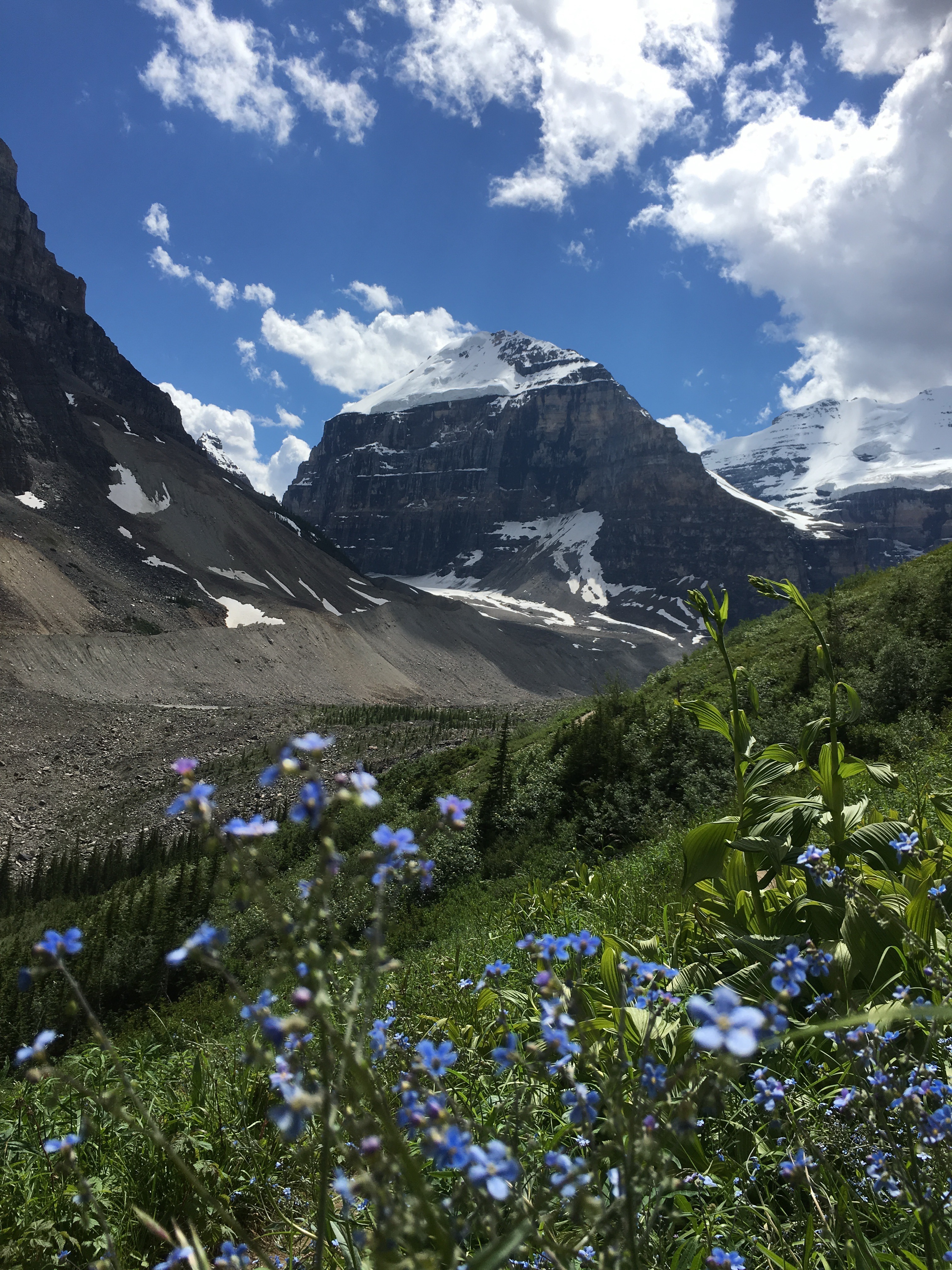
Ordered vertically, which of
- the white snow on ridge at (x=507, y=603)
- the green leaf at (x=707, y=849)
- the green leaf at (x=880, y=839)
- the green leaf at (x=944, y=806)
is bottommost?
the green leaf at (x=707, y=849)

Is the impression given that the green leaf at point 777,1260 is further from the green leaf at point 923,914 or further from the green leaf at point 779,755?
the green leaf at point 779,755

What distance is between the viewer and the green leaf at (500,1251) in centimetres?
89

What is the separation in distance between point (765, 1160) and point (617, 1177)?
52.0 inches

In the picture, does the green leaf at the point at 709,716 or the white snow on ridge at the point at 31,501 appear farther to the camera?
the white snow on ridge at the point at 31,501

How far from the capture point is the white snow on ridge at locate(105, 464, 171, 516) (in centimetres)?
7950

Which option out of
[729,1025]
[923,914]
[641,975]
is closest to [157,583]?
[923,914]

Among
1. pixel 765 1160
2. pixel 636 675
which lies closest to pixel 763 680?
pixel 765 1160

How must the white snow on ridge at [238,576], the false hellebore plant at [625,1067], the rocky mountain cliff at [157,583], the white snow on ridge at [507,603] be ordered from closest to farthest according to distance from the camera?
the false hellebore plant at [625,1067] → the rocky mountain cliff at [157,583] → the white snow on ridge at [238,576] → the white snow on ridge at [507,603]

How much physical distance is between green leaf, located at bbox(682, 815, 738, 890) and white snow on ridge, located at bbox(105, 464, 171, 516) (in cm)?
8738

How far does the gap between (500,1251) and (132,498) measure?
303 ft

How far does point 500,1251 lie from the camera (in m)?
0.92

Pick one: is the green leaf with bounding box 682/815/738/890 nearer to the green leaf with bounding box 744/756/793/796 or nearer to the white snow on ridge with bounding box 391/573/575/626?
the green leaf with bounding box 744/756/793/796

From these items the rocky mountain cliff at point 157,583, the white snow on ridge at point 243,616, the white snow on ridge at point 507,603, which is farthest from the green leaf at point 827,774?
the white snow on ridge at point 507,603

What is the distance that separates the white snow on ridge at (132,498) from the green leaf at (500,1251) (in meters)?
88.8
